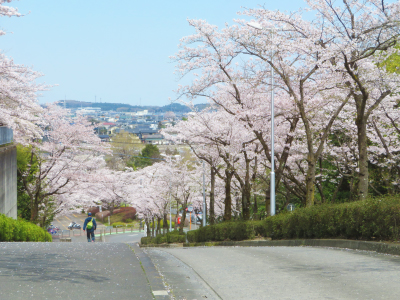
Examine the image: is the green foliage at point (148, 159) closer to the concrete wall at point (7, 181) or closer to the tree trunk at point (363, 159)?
the concrete wall at point (7, 181)

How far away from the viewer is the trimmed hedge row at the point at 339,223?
10195 millimetres

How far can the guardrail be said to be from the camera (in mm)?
22466

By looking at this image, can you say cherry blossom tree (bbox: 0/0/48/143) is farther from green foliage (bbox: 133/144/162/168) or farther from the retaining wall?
green foliage (bbox: 133/144/162/168)

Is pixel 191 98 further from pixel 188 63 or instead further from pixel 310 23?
pixel 310 23

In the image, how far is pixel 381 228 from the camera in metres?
10.3

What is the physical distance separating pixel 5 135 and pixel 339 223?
1779cm

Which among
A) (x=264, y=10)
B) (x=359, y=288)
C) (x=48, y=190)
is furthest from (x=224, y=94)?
(x=48, y=190)

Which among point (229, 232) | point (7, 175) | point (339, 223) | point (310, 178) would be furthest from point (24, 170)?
point (339, 223)

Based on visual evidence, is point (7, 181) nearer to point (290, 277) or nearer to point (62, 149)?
point (62, 149)

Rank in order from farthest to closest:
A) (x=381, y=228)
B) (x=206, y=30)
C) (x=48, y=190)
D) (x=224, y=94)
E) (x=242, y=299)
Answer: (x=48, y=190)
(x=224, y=94)
(x=206, y=30)
(x=381, y=228)
(x=242, y=299)

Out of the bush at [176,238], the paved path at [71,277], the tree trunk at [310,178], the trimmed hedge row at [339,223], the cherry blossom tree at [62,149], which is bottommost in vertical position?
the bush at [176,238]

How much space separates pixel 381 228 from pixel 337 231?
221 cm

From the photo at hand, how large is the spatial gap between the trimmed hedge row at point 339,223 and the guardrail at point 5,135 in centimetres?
1251

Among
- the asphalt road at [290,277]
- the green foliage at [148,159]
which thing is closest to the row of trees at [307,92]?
the asphalt road at [290,277]
